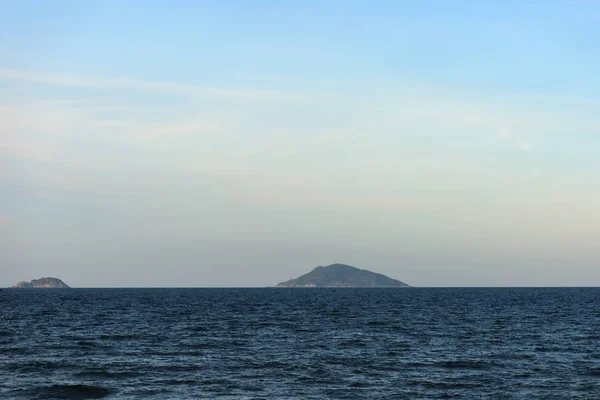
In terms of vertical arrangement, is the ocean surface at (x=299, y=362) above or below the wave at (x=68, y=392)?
above

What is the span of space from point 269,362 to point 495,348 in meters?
23.6

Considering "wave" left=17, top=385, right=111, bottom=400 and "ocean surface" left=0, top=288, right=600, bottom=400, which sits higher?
"ocean surface" left=0, top=288, right=600, bottom=400

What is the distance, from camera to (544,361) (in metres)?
55.2

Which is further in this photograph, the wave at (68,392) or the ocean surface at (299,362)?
the ocean surface at (299,362)

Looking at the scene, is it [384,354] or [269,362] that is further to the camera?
[384,354]

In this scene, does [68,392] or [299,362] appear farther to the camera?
[299,362]

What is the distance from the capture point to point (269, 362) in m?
53.7

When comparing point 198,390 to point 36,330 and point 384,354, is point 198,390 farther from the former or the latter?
point 36,330

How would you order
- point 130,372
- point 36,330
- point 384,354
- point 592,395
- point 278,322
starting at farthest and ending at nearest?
point 278,322 < point 36,330 < point 384,354 < point 130,372 < point 592,395

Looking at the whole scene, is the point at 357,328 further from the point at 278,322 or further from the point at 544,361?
the point at 544,361

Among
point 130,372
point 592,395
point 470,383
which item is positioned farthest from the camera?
point 130,372

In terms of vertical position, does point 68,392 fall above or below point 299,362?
below

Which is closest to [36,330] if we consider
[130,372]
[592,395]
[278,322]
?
[278,322]

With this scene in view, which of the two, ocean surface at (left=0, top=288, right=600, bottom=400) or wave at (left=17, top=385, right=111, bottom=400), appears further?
ocean surface at (left=0, top=288, right=600, bottom=400)
